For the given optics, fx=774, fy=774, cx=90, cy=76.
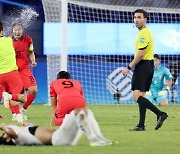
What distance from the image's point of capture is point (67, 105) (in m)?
10.5

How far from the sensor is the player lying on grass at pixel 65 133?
7.48 meters

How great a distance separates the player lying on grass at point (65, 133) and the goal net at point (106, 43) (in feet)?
49.3

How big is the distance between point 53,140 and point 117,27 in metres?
15.6

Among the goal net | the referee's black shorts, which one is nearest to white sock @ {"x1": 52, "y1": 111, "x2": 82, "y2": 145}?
the referee's black shorts

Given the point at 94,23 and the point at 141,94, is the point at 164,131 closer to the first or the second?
the point at 141,94

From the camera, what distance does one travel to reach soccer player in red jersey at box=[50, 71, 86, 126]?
10430 millimetres

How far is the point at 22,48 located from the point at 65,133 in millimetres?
7045

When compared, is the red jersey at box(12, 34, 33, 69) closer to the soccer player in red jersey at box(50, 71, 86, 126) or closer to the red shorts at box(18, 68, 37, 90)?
the red shorts at box(18, 68, 37, 90)

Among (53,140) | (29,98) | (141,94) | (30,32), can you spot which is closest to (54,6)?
(30,32)

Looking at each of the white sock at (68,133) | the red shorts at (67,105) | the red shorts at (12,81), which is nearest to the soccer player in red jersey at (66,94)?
the red shorts at (67,105)

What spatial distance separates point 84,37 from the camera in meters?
23.2

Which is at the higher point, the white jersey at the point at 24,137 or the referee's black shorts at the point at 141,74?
the referee's black shorts at the point at 141,74

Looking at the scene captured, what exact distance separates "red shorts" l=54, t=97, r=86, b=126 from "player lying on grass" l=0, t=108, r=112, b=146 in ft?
7.72

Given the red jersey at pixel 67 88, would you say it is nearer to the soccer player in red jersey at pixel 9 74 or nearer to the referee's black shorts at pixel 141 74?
the referee's black shorts at pixel 141 74
